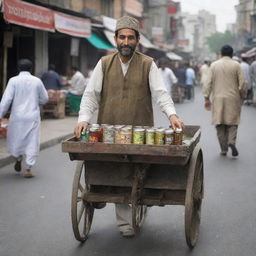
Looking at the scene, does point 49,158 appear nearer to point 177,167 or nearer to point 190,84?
point 177,167

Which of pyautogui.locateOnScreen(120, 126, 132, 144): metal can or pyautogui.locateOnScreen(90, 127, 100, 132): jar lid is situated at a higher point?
pyautogui.locateOnScreen(90, 127, 100, 132): jar lid

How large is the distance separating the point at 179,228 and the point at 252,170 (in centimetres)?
333

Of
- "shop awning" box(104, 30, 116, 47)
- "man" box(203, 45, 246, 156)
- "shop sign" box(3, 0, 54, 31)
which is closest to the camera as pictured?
"man" box(203, 45, 246, 156)

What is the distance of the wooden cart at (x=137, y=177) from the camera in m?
4.09

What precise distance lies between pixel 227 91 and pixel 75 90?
326 inches

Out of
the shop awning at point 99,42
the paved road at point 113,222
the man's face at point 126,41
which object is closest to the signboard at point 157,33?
the shop awning at point 99,42

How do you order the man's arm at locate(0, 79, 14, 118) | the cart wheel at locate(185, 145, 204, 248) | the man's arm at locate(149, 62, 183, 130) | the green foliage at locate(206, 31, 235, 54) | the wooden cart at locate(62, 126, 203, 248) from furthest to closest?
the green foliage at locate(206, 31, 235, 54)
the man's arm at locate(0, 79, 14, 118)
the man's arm at locate(149, 62, 183, 130)
the cart wheel at locate(185, 145, 204, 248)
the wooden cart at locate(62, 126, 203, 248)

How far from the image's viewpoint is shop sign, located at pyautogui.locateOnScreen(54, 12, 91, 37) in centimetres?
1538

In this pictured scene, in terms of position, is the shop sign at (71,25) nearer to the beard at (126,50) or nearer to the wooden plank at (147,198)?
the beard at (126,50)

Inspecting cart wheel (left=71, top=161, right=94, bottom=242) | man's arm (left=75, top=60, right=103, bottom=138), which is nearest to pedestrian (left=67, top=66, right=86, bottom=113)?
cart wheel (left=71, top=161, right=94, bottom=242)

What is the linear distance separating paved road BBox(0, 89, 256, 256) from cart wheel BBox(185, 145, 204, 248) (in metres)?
0.15

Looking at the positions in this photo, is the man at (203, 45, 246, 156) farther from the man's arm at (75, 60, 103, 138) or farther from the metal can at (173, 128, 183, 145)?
the metal can at (173, 128, 183, 145)

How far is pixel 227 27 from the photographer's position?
158m

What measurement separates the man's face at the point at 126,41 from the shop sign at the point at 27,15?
23.3 feet
